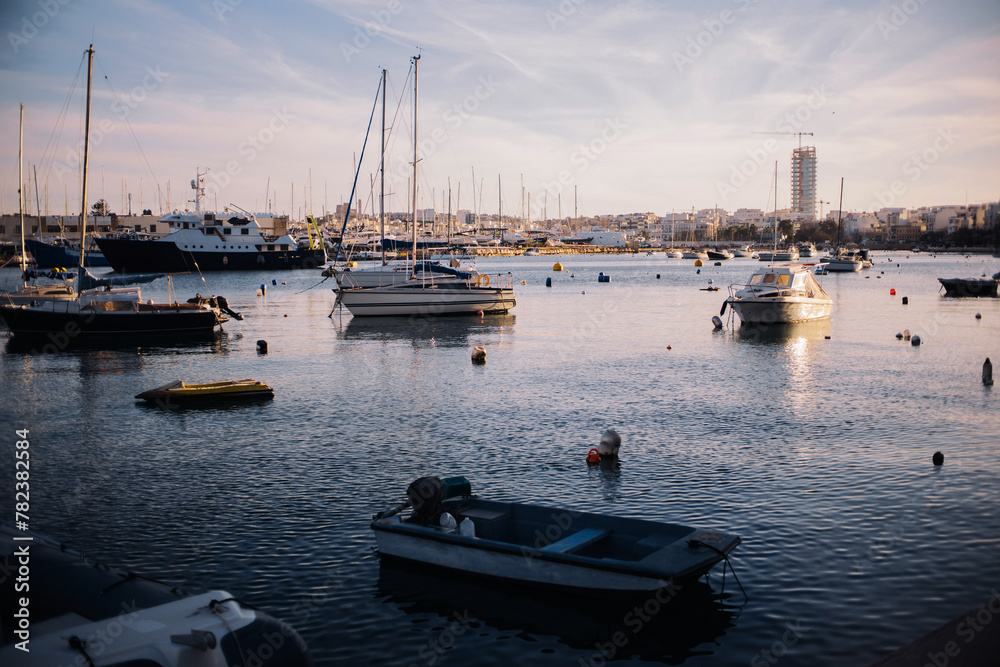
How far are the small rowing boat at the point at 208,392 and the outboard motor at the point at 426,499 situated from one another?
48.2 feet

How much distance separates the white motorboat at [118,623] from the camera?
729cm

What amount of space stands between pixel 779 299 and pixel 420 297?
2213 cm

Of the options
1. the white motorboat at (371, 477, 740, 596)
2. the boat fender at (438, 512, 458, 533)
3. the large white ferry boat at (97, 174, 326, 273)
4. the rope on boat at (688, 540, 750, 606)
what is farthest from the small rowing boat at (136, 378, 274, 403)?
the large white ferry boat at (97, 174, 326, 273)

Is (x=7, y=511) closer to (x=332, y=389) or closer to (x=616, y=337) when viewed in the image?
(x=332, y=389)

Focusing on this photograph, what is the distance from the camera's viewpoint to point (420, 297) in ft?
166

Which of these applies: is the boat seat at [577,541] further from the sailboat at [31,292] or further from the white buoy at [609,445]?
the sailboat at [31,292]

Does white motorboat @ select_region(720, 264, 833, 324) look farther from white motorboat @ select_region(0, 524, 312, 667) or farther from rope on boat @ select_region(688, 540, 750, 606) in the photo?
white motorboat @ select_region(0, 524, 312, 667)

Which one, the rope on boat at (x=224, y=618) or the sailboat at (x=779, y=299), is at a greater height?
the sailboat at (x=779, y=299)

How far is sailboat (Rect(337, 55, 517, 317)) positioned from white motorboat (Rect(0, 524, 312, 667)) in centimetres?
4070

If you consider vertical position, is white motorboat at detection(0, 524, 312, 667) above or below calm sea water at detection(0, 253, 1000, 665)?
above

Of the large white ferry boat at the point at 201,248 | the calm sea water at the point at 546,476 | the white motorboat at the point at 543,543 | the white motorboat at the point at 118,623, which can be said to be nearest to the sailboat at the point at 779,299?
the calm sea water at the point at 546,476

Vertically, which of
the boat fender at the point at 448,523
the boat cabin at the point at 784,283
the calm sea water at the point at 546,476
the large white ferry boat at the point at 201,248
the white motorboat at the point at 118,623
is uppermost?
the large white ferry boat at the point at 201,248

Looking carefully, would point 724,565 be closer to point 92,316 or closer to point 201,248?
point 92,316

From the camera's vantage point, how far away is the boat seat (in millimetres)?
10930
